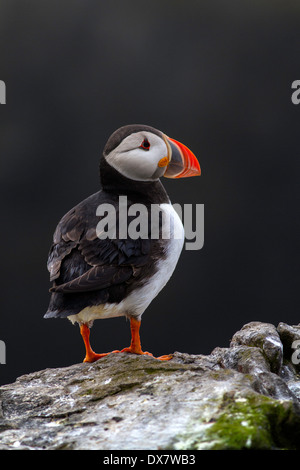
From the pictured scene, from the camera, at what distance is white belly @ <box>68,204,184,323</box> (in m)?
3.87

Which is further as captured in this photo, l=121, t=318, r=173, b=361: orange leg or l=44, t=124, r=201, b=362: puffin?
l=121, t=318, r=173, b=361: orange leg

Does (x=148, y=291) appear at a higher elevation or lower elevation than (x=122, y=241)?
lower

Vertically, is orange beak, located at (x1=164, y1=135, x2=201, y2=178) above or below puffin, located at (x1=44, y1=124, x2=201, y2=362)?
above

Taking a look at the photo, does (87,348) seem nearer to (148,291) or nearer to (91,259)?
(148,291)

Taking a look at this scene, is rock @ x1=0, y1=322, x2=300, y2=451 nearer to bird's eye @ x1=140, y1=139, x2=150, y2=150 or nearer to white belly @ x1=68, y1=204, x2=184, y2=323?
white belly @ x1=68, y1=204, x2=184, y2=323

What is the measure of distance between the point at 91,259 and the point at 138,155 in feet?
2.61

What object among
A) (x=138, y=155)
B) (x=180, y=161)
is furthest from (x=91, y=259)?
(x=180, y=161)

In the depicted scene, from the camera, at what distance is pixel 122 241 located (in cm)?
380

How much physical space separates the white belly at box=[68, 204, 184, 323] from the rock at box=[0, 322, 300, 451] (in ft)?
0.97

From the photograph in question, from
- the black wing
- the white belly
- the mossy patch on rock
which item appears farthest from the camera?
the white belly

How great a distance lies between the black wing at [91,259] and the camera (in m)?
3.62

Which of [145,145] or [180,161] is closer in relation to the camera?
[145,145]

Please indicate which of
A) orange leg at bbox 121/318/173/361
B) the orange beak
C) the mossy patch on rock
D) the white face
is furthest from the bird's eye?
the mossy patch on rock

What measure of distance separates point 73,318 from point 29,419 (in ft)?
3.43
